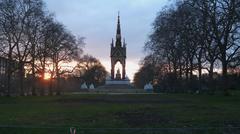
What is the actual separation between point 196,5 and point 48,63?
34.0 m

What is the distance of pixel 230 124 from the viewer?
2297cm

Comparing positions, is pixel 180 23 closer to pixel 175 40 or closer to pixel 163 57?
pixel 175 40

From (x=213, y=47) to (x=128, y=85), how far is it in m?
73.9

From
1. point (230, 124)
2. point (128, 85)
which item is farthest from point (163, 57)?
point (230, 124)

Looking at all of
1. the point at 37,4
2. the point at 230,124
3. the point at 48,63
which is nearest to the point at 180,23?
the point at 37,4

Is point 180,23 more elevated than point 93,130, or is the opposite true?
point 180,23

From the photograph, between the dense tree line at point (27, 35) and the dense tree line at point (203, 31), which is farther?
the dense tree line at point (27, 35)

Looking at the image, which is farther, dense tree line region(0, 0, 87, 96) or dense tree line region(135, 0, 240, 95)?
dense tree line region(0, 0, 87, 96)

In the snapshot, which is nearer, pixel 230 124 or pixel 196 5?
pixel 230 124

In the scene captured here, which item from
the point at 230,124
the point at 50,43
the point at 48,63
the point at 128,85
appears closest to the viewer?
→ the point at 230,124

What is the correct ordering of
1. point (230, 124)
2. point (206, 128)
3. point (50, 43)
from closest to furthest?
point (206, 128) → point (230, 124) → point (50, 43)

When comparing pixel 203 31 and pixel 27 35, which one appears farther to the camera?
pixel 27 35

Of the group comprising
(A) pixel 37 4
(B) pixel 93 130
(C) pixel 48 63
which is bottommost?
(B) pixel 93 130

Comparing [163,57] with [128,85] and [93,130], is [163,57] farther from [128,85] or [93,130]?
[93,130]
